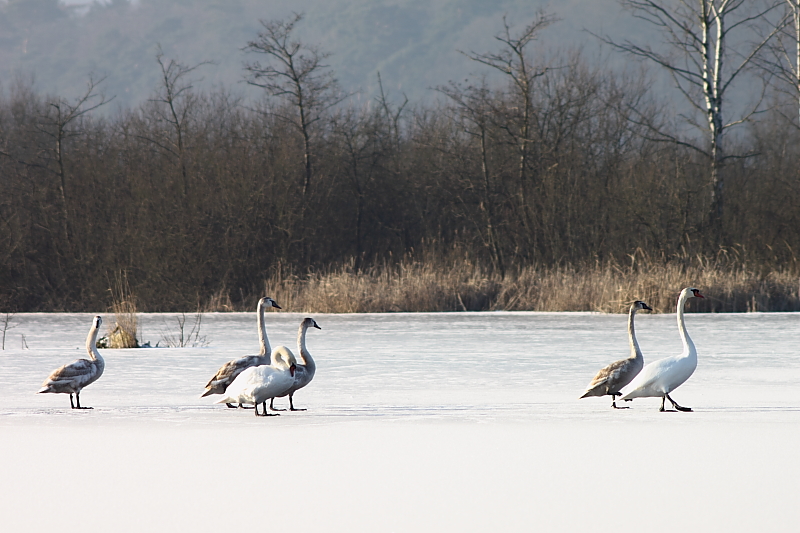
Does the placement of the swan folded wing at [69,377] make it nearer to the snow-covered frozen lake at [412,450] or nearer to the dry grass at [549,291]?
the snow-covered frozen lake at [412,450]

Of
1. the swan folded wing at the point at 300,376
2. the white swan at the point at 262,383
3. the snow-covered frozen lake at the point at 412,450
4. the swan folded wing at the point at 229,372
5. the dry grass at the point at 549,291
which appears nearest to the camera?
the snow-covered frozen lake at the point at 412,450

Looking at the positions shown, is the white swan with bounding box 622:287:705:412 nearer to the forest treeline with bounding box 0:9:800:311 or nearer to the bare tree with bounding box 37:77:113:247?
the forest treeline with bounding box 0:9:800:311

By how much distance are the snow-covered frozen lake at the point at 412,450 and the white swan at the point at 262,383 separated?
0.16m

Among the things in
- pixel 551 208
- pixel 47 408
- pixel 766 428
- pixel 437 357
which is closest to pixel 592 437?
pixel 766 428

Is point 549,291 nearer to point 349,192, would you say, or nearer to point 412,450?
point 349,192

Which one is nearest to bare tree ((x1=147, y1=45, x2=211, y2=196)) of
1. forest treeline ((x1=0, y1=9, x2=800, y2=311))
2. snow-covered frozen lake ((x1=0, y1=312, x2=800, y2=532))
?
forest treeline ((x1=0, y1=9, x2=800, y2=311))

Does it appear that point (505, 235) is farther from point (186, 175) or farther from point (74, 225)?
point (74, 225)

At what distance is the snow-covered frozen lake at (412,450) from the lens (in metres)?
3.89

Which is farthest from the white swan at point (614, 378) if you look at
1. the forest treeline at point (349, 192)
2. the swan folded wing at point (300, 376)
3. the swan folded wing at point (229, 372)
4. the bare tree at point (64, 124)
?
the bare tree at point (64, 124)

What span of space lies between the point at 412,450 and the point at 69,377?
8.68ft

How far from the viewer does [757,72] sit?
21.8 meters

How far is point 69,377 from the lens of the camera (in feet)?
21.5

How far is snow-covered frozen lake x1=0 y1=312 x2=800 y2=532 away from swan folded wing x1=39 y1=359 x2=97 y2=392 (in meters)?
0.18

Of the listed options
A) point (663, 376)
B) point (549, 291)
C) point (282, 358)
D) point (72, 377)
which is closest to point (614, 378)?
point (663, 376)
